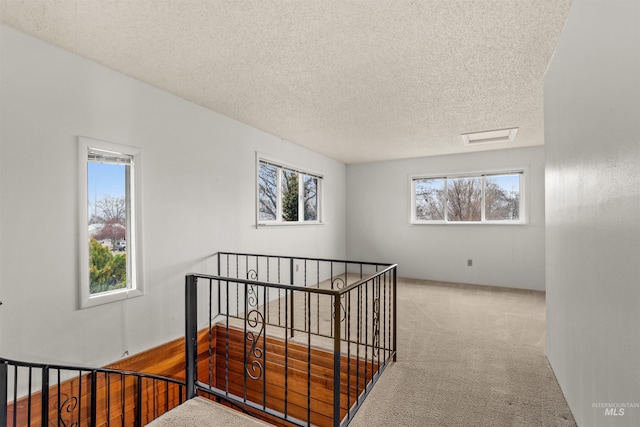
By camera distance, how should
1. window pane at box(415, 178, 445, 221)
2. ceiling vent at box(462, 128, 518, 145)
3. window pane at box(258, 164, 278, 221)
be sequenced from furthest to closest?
window pane at box(415, 178, 445, 221)
window pane at box(258, 164, 278, 221)
ceiling vent at box(462, 128, 518, 145)

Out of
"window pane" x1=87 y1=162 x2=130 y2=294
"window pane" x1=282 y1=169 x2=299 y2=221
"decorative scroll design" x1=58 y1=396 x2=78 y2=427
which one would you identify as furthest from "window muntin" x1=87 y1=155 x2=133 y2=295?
"window pane" x1=282 y1=169 x2=299 y2=221

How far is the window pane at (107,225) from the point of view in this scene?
2482 mm

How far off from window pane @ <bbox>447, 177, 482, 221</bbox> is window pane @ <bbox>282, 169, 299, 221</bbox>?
2.92 m

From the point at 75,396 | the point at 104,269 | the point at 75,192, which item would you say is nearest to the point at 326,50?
the point at 75,192

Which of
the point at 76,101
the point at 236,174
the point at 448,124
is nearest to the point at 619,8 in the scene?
the point at 448,124

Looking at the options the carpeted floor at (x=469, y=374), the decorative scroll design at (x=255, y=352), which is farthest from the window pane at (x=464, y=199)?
the decorative scroll design at (x=255, y=352)

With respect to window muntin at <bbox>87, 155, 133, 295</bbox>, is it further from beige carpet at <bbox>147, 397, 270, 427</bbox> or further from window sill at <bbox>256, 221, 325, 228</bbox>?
window sill at <bbox>256, 221, 325, 228</bbox>

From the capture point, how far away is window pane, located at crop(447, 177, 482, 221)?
18.3ft

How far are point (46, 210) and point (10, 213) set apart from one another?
19 cm

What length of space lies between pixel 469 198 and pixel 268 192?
369cm

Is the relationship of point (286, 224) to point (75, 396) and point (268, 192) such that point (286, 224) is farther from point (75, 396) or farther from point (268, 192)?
point (75, 396)

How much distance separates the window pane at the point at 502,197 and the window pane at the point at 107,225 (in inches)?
216

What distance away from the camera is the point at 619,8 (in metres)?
1.18

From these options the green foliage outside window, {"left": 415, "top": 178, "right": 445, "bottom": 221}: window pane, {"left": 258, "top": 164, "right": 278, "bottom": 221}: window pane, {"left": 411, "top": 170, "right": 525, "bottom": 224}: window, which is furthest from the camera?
{"left": 415, "top": 178, "right": 445, "bottom": 221}: window pane
